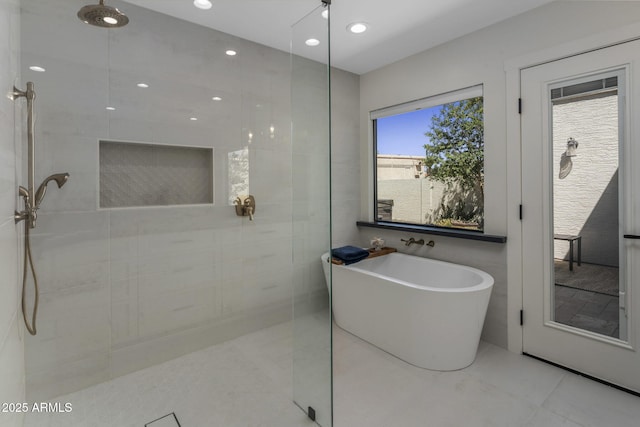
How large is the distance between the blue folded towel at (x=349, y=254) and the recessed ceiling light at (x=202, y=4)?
203 cm

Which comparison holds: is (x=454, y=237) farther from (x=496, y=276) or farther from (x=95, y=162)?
(x=95, y=162)

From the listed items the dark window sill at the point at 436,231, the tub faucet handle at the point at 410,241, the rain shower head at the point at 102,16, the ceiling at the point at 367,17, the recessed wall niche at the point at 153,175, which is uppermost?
the ceiling at the point at 367,17

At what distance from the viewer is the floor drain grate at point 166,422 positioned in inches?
68.0

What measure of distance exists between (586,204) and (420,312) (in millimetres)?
1301

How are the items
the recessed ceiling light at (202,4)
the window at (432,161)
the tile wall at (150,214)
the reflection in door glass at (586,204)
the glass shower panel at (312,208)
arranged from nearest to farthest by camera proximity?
the glass shower panel at (312,208), the tile wall at (150,214), the reflection in door glass at (586,204), the recessed ceiling light at (202,4), the window at (432,161)

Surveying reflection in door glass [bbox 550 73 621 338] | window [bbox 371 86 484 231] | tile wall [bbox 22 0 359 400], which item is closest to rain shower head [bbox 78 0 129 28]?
tile wall [bbox 22 0 359 400]

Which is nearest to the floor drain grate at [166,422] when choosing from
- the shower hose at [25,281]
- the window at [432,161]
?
the shower hose at [25,281]

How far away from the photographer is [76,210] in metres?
1.95

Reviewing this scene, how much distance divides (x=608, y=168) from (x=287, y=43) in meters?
2.49

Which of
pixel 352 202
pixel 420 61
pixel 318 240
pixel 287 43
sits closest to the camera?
pixel 318 240

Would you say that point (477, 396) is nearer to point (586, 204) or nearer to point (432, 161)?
point (586, 204)

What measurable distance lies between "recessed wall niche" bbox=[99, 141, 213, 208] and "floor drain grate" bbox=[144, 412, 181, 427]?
51.5 inches

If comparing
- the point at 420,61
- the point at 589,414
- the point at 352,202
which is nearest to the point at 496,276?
the point at 589,414

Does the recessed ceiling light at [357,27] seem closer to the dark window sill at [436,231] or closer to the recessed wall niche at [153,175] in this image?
the recessed wall niche at [153,175]
